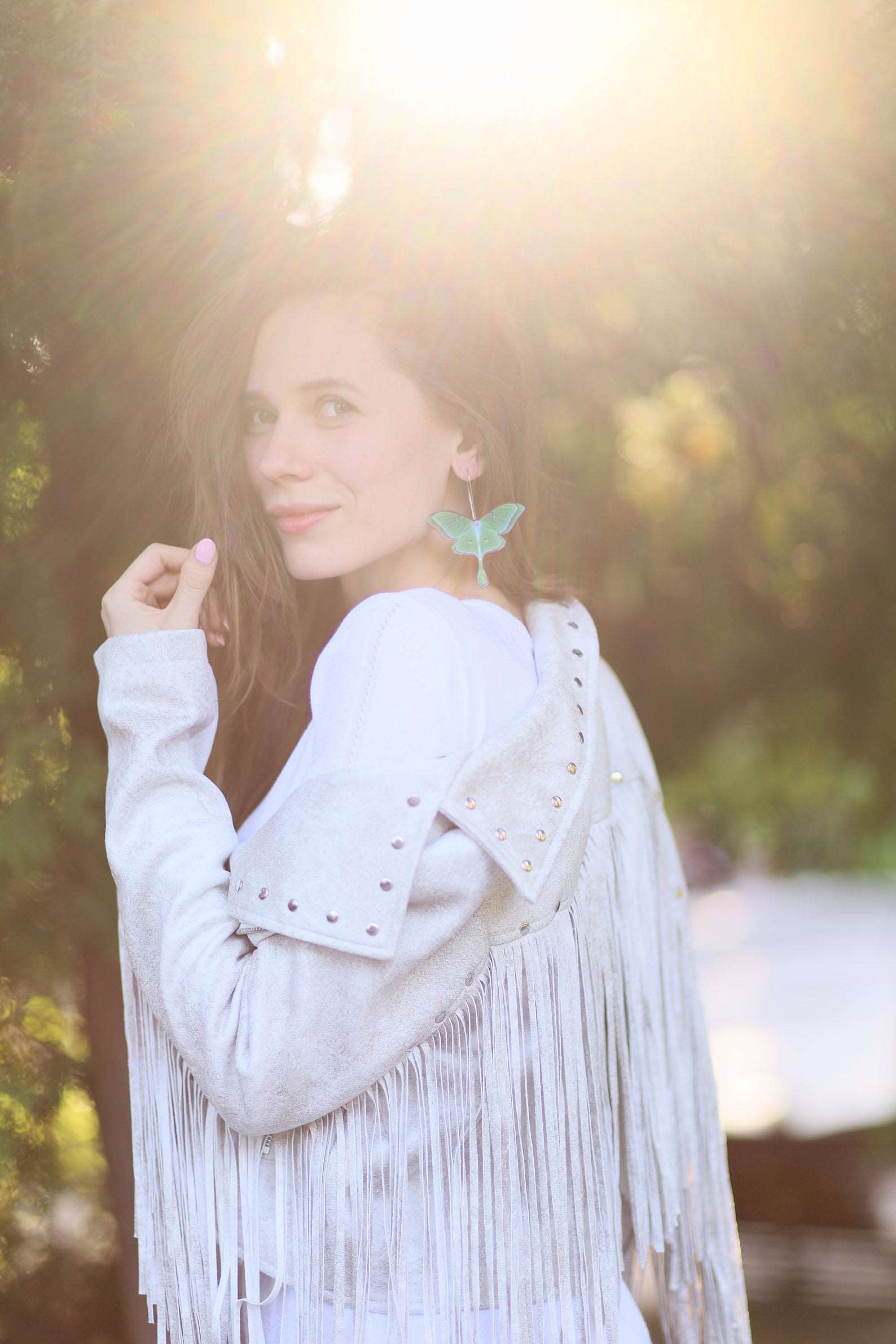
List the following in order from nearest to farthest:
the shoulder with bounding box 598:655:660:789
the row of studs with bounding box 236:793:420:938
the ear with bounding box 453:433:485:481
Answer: the row of studs with bounding box 236:793:420:938, the ear with bounding box 453:433:485:481, the shoulder with bounding box 598:655:660:789

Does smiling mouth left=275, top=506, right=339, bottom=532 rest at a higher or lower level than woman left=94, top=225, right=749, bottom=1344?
higher

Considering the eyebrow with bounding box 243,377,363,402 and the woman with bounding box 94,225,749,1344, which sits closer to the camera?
the woman with bounding box 94,225,749,1344

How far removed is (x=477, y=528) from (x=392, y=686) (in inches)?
8.5

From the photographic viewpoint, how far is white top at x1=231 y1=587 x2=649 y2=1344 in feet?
3.14

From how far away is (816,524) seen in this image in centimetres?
168

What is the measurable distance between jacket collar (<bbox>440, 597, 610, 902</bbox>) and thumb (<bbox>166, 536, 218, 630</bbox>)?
0.28 m

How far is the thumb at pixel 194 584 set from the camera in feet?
3.44

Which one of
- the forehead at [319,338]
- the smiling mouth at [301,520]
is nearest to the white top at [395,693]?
the smiling mouth at [301,520]

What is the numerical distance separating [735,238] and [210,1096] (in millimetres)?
978

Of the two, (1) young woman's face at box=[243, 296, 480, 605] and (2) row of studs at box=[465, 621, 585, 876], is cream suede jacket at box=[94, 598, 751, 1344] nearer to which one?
(2) row of studs at box=[465, 621, 585, 876]

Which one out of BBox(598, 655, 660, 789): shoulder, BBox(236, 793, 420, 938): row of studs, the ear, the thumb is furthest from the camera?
BBox(598, 655, 660, 789): shoulder

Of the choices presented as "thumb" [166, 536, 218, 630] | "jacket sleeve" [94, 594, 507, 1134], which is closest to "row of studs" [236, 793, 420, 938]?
"jacket sleeve" [94, 594, 507, 1134]

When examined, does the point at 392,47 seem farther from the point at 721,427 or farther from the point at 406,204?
the point at 721,427

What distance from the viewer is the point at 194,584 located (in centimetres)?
107
